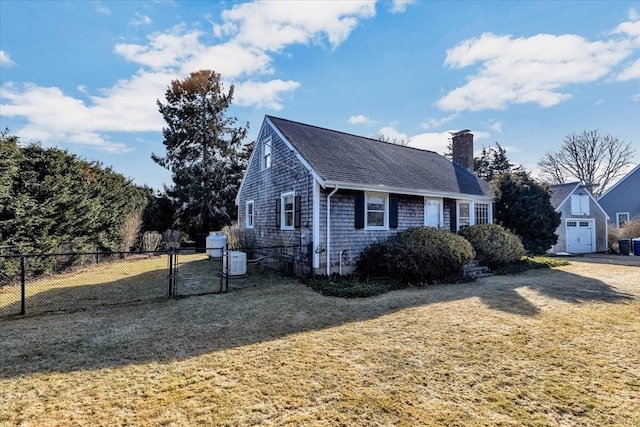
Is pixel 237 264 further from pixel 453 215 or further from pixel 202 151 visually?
pixel 202 151

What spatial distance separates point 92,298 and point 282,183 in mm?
7046

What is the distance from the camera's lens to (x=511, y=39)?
35.6 feet

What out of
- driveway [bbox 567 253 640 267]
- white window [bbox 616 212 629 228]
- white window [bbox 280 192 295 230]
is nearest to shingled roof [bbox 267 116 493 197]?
white window [bbox 280 192 295 230]

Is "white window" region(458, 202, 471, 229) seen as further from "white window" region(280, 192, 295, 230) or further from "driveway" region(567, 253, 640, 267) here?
"white window" region(280, 192, 295, 230)

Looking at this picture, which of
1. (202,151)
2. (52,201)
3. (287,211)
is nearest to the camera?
(52,201)

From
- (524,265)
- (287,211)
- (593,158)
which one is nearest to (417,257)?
(287,211)

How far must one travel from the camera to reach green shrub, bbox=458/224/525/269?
40.7 feet

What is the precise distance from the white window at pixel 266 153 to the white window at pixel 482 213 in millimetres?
10087

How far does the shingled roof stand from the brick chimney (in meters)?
1.53

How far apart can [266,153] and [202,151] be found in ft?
50.0

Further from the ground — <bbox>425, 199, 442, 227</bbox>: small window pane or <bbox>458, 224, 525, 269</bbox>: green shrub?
<bbox>425, 199, 442, 227</bbox>: small window pane

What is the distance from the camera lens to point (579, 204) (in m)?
20.3

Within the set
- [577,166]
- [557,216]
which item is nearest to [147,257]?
[557,216]

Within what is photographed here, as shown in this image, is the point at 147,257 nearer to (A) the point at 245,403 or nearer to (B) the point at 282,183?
(B) the point at 282,183
